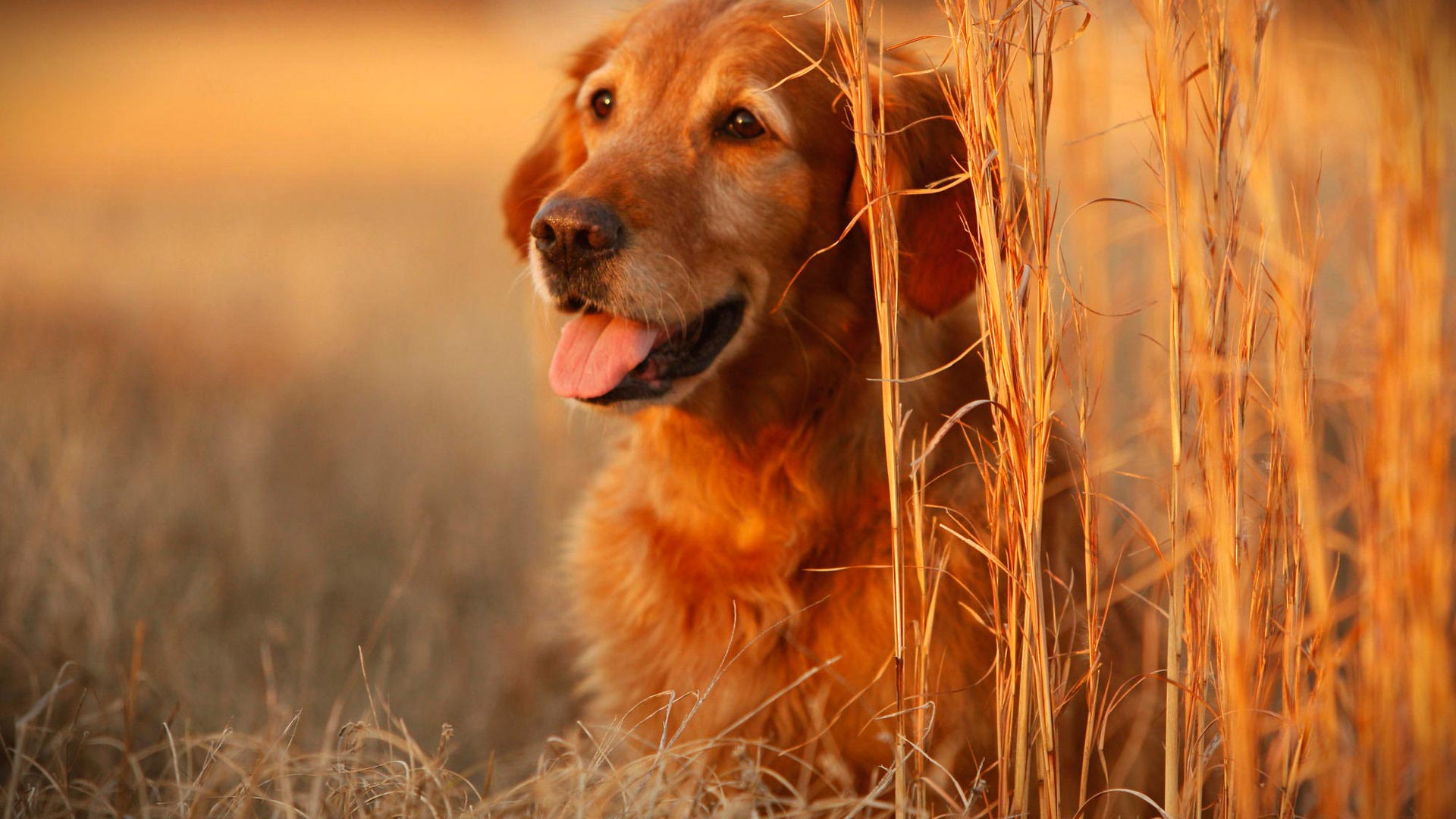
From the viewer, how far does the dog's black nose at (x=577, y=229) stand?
201 cm

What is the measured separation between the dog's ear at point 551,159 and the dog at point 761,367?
382 mm

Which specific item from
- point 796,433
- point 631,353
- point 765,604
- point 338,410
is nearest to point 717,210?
point 631,353

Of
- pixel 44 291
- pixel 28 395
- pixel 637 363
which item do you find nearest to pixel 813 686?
pixel 637 363

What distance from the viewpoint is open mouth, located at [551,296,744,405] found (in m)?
2.15

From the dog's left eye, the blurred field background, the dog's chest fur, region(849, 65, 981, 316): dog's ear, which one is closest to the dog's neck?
the dog's chest fur

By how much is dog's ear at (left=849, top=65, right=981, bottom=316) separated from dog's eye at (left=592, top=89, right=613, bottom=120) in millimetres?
620

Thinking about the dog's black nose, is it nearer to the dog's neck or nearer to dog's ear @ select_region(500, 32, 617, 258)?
the dog's neck

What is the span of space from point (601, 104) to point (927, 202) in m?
0.83

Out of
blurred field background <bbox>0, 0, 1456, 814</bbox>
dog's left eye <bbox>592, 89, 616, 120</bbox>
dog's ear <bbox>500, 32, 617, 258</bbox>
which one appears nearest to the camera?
blurred field background <bbox>0, 0, 1456, 814</bbox>

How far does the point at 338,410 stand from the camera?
15.4ft

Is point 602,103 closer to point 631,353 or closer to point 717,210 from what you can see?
point 717,210

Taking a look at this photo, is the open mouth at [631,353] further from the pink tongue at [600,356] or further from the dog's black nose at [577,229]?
the dog's black nose at [577,229]

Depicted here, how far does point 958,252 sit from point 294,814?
1.48 metres

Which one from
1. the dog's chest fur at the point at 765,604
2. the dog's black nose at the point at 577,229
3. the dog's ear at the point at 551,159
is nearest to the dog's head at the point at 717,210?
the dog's black nose at the point at 577,229
